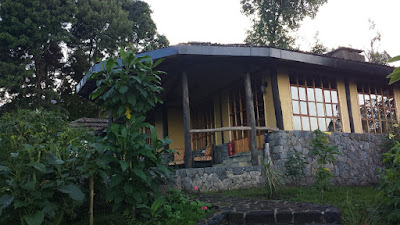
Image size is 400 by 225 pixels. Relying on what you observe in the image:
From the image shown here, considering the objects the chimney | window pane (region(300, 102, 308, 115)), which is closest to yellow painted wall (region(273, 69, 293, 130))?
window pane (region(300, 102, 308, 115))

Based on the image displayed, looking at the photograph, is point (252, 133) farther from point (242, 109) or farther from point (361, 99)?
point (361, 99)

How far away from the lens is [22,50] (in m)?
17.0

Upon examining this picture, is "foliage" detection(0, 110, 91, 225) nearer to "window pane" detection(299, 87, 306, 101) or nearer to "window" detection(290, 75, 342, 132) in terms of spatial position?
"window" detection(290, 75, 342, 132)

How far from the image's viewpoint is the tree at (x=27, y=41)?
15656 millimetres

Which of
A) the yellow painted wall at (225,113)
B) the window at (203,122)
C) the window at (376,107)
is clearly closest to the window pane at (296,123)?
the yellow painted wall at (225,113)

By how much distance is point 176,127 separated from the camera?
545 inches

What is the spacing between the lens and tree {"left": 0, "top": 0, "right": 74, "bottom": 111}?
15.7 metres

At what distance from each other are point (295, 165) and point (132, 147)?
5.01 m

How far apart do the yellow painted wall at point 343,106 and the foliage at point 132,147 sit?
7.22m

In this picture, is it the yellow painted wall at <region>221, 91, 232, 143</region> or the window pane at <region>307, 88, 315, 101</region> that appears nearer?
the window pane at <region>307, 88, 315, 101</region>

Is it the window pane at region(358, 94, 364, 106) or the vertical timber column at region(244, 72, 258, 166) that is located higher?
the window pane at region(358, 94, 364, 106)

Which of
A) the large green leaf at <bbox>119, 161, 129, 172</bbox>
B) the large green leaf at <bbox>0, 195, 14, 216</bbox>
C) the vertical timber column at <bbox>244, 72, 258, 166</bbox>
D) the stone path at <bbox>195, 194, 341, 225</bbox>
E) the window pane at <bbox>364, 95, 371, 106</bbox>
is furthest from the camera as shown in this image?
the window pane at <bbox>364, 95, 371, 106</bbox>

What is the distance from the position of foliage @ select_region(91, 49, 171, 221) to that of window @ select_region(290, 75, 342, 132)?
18.7 ft

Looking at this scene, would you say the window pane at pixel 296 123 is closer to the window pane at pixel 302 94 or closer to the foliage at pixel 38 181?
the window pane at pixel 302 94
